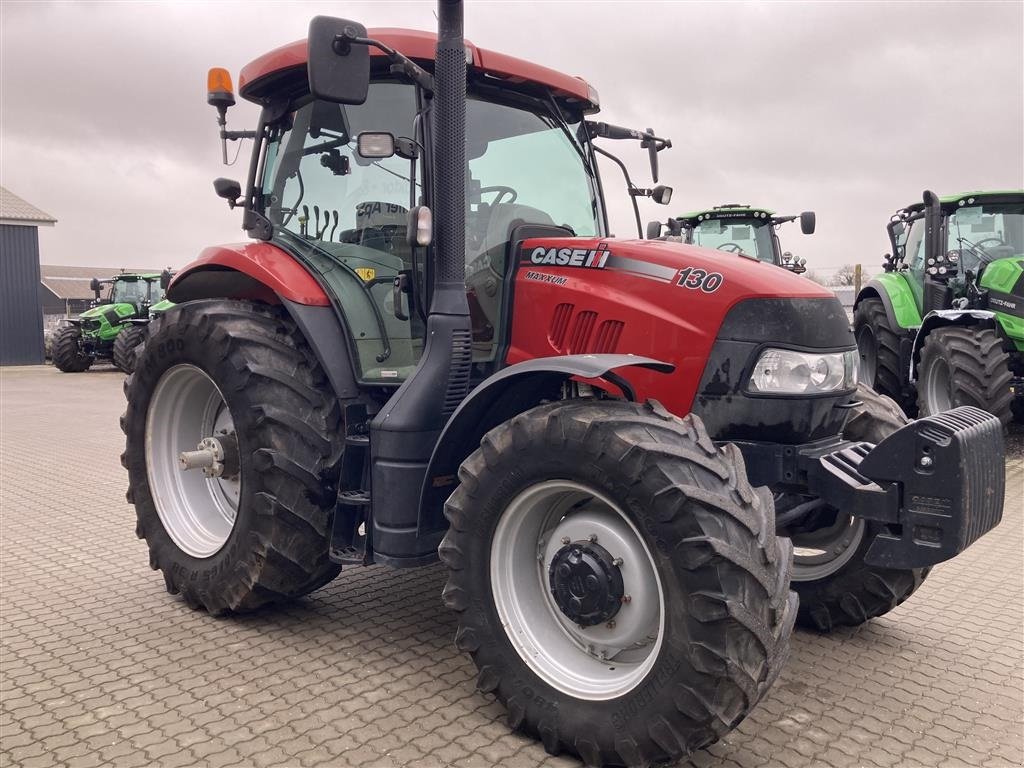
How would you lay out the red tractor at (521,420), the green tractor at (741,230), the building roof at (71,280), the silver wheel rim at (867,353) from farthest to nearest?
the building roof at (71,280) < the green tractor at (741,230) < the silver wheel rim at (867,353) < the red tractor at (521,420)

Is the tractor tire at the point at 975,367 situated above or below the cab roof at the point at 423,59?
below

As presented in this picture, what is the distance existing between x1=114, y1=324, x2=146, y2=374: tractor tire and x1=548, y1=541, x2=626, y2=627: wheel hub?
59.5ft

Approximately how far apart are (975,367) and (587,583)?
21.0 ft

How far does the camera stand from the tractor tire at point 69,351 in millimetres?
20984

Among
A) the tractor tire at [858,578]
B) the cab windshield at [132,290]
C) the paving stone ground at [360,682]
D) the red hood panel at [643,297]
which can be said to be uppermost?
the cab windshield at [132,290]

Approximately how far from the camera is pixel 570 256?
3305mm

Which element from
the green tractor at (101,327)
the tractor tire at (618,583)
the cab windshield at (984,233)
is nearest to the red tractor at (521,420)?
the tractor tire at (618,583)

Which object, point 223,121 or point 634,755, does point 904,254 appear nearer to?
point 223,121

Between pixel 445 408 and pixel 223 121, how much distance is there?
2243mm

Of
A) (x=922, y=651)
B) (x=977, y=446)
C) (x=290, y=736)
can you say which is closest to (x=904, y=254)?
(x=922, y=651)

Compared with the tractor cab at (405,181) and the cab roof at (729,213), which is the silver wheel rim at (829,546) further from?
the cab roof at (729,213)

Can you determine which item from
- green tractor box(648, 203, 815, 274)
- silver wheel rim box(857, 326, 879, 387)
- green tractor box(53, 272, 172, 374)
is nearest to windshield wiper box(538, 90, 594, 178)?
silver wheel rim box(857, 326, 879, 387)

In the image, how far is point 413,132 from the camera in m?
3.51

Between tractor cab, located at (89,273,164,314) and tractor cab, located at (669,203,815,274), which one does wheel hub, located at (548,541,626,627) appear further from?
tractor cab, located at (89,273,164,314)
